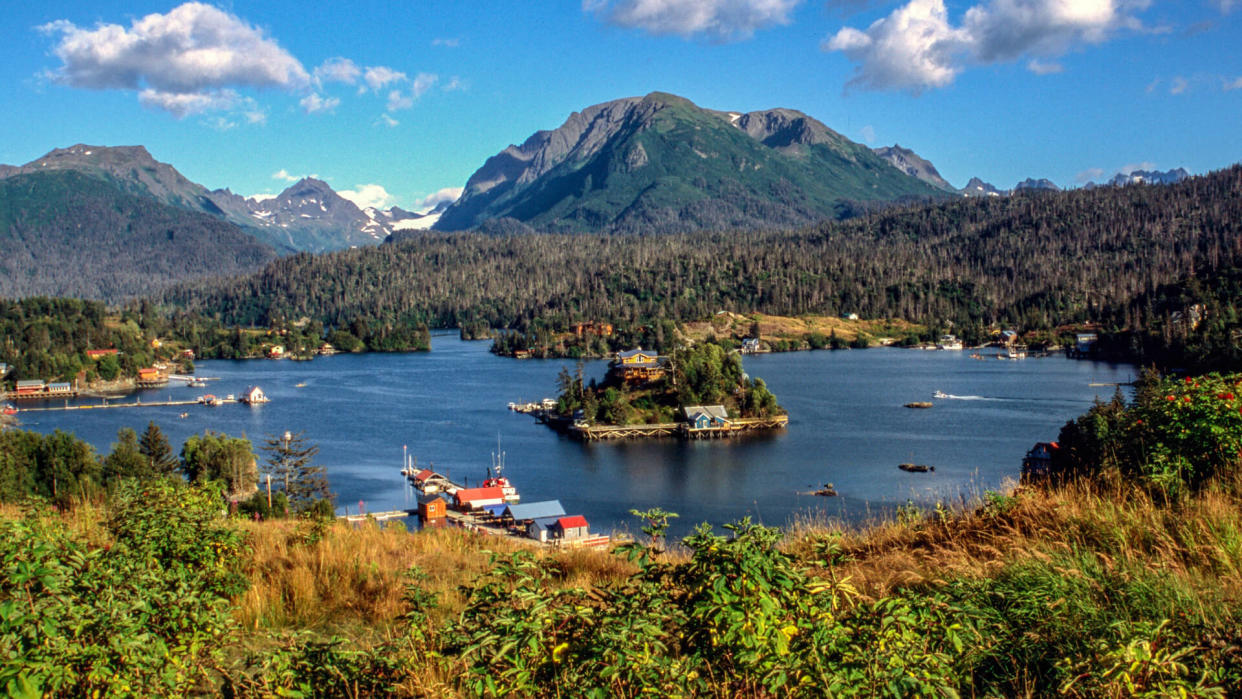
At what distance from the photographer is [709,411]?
42844mm

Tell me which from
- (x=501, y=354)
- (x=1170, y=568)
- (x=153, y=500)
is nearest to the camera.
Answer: (x=1170, y=568)

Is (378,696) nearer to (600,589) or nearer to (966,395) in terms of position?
(600,589)

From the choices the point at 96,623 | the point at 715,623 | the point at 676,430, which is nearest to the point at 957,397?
the point at 676,430

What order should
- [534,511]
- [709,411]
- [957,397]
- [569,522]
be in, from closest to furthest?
[569,522]
[534,511]
[709,411]
[957,397]

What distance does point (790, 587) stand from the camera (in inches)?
109

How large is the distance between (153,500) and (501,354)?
86.0 m

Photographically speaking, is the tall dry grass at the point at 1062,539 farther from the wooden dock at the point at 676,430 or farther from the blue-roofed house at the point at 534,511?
the wooden dock at the point at 676,430

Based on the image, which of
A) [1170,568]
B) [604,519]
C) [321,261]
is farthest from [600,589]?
[321,261]

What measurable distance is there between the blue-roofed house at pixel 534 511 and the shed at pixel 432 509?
2.02 m

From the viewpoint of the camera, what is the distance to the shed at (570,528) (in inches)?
877

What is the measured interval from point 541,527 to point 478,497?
5025 mm

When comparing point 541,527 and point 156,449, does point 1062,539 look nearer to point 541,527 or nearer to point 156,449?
point 541,527

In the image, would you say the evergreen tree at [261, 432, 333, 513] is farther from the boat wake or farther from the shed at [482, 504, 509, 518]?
the boat wake

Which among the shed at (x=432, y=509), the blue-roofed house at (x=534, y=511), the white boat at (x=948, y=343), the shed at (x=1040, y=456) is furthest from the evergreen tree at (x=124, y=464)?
the white boat at (x=948, y=343)
